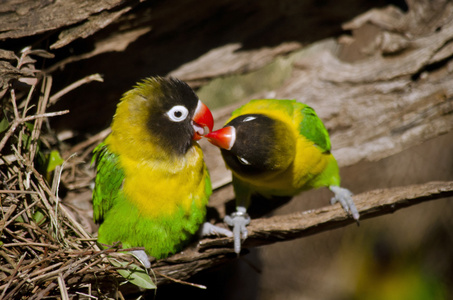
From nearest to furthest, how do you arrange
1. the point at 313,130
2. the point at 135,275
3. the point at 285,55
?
the point at 135,275 → the point at 313,130 → the point at 285,55

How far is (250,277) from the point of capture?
428cm

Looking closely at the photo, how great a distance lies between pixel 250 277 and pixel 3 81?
9.50ft

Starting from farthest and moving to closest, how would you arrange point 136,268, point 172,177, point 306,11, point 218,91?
1. point 218,91
2. point 306,11
3. point 172,177
4. point 136,268

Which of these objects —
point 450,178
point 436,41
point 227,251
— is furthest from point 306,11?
point 227,251

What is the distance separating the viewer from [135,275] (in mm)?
2602

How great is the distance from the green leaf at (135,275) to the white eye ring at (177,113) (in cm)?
97

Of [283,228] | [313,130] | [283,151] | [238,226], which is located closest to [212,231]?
[238,226]

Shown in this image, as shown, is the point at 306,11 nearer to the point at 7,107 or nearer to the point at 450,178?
the point at 450,178

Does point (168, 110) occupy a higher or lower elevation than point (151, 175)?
higher

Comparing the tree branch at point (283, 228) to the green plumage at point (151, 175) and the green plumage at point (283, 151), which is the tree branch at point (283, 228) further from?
the green plumage at point (283, 151)

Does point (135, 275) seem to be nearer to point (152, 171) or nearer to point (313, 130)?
point (152, 171)

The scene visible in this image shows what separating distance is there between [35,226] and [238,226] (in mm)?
1329

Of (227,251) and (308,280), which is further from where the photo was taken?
(308,280)

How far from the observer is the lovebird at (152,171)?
278 cm
